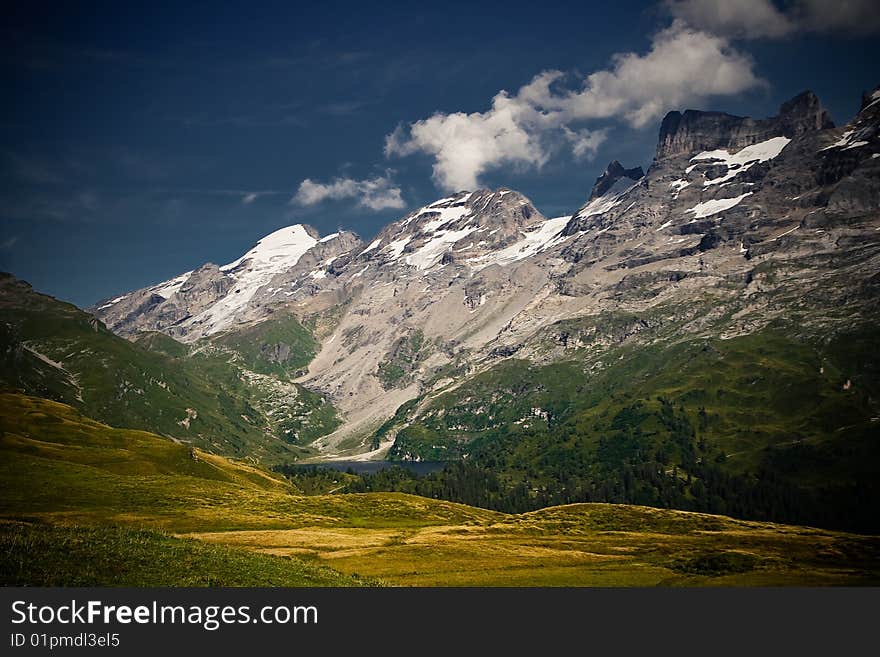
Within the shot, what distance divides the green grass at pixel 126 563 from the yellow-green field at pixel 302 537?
5.6 inches

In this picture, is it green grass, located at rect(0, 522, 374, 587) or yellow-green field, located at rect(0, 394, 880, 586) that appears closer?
green grass, located at rect(0, 522, 374, 587)

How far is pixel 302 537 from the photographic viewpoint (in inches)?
3637

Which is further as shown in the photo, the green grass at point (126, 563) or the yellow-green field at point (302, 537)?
the yellow-green field at point (302, 537)

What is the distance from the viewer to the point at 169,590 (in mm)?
35156

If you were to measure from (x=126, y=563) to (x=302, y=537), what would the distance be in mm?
54549

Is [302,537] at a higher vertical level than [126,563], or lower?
lower

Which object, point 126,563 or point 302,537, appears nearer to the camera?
point 126,563

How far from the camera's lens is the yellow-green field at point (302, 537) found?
43.2 metres

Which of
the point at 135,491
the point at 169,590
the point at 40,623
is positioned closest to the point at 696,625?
the point at 169,590

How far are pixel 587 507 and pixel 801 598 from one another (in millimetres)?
109078

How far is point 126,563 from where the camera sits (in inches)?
1580

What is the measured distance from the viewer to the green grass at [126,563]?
36125 millimetres

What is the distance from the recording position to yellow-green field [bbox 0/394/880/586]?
4325cm

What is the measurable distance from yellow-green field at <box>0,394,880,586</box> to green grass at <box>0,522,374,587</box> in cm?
14
